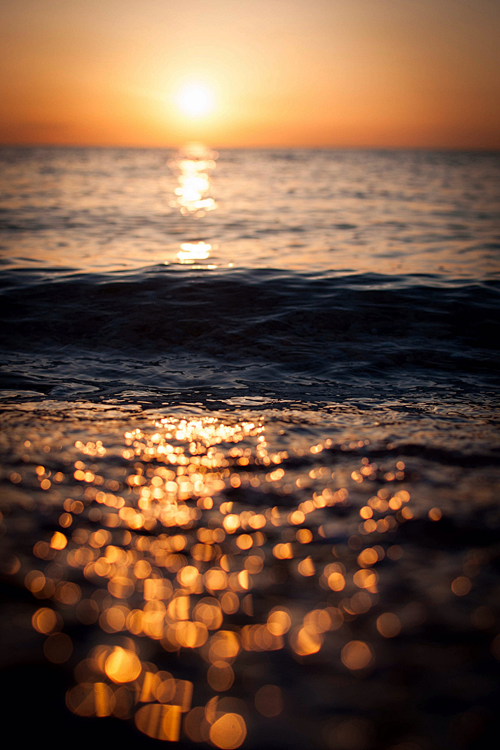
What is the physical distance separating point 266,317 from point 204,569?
15.8ft

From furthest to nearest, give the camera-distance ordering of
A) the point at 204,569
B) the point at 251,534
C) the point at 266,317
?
the point at 266,317
the point at 251,534
the point at 204,569

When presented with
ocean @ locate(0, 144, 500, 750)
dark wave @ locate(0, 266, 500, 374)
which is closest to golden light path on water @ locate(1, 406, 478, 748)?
ocean @ locate(0, 144, 500, 750)

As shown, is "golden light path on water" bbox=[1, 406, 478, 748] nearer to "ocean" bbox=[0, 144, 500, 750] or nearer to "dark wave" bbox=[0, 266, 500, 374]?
"ocean" bbox=[0, 144, 500, 750]

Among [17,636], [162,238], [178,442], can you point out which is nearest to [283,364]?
[178,442]

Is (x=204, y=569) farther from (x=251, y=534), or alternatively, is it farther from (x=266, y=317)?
(x=266, y=317)

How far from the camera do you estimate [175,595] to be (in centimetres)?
175

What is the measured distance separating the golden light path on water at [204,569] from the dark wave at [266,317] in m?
2.31

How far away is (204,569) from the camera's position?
1.88 meters

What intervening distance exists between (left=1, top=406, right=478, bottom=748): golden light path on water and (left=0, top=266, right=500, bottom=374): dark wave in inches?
90.9

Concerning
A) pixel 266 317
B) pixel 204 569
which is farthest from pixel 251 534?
pixel 266 317

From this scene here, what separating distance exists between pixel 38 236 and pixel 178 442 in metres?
11.6

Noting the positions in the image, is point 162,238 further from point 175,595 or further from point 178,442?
point 175,595

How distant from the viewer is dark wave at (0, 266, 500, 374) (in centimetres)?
527

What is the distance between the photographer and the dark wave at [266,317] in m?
5.27
